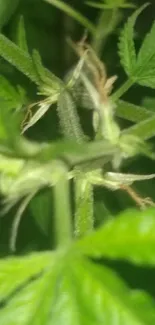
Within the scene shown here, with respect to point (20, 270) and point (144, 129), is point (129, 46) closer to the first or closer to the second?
point (144, 129)

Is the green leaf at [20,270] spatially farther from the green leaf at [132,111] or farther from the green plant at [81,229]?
the green leaf at [132,111]

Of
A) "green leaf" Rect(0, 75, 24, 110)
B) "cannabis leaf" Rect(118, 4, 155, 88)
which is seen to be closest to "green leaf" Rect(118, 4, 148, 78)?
"cannabis leaf" Rect(118, 4, 155, 88)

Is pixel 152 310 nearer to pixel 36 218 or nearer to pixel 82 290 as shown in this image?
pixel 82 290

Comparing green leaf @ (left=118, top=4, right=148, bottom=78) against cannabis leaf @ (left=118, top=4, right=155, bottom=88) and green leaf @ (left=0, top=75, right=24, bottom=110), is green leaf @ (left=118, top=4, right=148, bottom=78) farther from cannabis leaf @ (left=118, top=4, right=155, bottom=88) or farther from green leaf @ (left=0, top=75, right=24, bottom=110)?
green leaf @ (left=0, top=75, right=24, bottom=110)

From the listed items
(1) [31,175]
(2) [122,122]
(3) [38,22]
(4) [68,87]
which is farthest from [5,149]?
(3) [38,22]

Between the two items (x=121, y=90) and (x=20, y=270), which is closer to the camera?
(x=20, y=270)

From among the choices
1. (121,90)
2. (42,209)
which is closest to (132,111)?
(121,90)

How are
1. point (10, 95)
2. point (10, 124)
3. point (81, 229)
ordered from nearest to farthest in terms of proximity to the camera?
point (10, 124), point (81, 229), point (10, 95)

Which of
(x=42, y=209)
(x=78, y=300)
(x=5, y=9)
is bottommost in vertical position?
(x=78, y=300)
